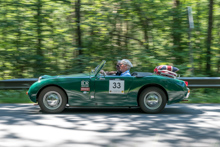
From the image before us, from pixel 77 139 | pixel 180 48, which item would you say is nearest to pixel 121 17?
pixel 180 48

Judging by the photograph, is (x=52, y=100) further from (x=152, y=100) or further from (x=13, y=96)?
(x=13, y=96)

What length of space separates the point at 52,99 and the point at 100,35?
7.07 metres

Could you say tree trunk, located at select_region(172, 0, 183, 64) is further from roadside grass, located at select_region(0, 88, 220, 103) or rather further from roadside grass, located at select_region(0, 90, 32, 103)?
roadside grass, located at select_region(0, 90, 32, 103)

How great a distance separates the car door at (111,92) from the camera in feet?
22.1

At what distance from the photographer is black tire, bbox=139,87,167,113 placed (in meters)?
6.82

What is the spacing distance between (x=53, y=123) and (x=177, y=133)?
2323 millimetres

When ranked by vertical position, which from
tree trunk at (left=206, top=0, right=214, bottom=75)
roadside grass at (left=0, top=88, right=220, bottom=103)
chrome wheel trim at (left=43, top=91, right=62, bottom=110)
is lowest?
roadside grass at (left=0, top=88, right=220, bottom=103)

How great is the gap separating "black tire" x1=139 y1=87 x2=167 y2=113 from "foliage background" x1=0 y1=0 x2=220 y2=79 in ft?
19.0

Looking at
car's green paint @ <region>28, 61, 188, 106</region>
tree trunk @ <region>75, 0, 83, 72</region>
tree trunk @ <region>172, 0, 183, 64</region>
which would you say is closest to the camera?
car's green paint @ <region>28, 61, 188, 106</region>

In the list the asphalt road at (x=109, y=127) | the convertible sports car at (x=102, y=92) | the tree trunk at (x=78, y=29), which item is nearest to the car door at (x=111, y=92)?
the convertible sports car at (x=102, y=92)

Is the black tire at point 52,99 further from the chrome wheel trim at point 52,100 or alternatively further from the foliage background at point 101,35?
the foliage background at point 101,35

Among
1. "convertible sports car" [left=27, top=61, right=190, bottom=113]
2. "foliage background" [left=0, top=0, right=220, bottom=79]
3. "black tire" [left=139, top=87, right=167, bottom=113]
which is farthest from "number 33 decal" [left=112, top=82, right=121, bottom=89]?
"foliage background" [left=0, top=0, right=220, bottom=79]

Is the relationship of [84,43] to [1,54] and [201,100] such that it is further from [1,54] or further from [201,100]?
[201,100]

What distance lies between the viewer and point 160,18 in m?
13.3
